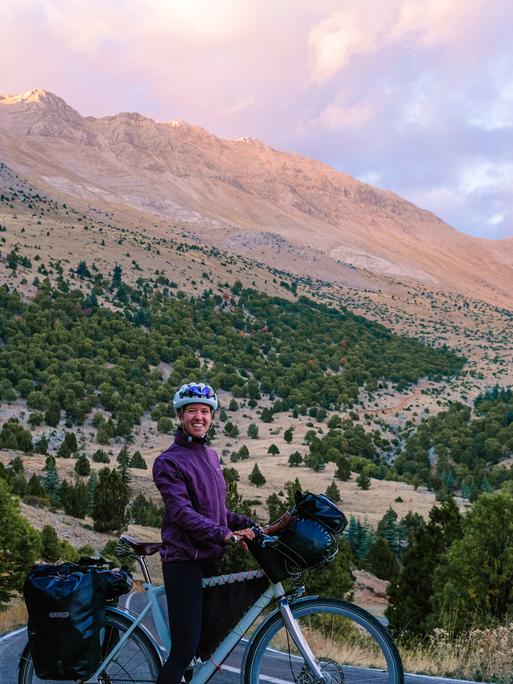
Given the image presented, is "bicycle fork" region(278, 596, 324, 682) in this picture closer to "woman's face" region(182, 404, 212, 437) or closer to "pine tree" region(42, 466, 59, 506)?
"woman's face" region(182, 404, 212, 437)

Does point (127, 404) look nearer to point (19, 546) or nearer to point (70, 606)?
point (19, 546)

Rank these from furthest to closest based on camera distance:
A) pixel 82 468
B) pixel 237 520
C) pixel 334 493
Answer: pixel 334 493, pixel 82 468, pixel 237 520

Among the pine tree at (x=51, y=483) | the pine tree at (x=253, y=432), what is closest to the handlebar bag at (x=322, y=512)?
the pine tree at (x=51, y=483)

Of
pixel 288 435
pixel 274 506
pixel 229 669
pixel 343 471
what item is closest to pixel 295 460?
pixel 343 471

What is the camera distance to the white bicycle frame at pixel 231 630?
5.02 metres

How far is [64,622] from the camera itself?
5.02 m

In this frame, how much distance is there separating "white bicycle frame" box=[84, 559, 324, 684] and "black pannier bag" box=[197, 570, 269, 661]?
0.09ft

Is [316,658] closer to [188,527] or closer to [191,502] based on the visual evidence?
[188,527]

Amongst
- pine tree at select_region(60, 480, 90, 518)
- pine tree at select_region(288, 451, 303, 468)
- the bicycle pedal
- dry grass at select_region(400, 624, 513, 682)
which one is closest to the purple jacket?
the bicycle pedal

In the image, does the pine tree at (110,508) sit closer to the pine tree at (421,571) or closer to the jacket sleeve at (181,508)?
the pine tree at (421,571)

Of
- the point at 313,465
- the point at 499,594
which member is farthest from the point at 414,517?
the point at 499,594

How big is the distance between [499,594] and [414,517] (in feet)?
111

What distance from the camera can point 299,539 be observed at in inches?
197

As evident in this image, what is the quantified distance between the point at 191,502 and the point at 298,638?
128 cm
